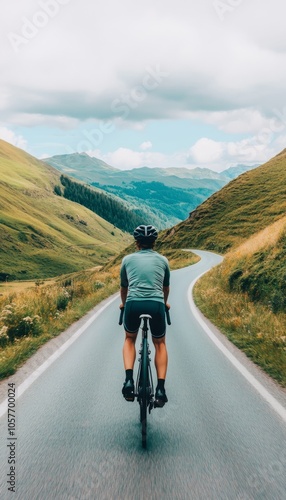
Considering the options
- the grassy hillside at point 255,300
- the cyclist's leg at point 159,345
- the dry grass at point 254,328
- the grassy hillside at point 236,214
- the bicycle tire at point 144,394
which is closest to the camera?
the bicycle tire at point 144,394

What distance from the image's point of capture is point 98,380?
735 centimetres

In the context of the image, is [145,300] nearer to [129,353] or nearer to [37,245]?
[129,353]

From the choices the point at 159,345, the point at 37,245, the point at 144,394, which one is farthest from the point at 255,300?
the point at 37,245

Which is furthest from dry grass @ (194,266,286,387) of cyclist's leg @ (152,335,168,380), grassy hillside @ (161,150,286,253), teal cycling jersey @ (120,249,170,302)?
grassy hillside @ (161,150,286,253)

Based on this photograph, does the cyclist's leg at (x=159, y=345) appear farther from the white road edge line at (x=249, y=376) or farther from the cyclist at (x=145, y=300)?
the white road edge line at (x=249, y=376)

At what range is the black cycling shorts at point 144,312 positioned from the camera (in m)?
5.25

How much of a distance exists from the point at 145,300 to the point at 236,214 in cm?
8882

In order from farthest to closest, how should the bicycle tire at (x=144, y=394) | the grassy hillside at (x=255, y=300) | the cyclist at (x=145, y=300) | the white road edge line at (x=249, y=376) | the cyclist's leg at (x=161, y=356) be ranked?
the grassy hillside at (x=255, y=300) < the white road edge line at (x=249, y=376) < the cyclist's leg at (x=161, y=356) < the cyclist at (x=145, y=300) < the bicycle tire at (x=144, y=394)

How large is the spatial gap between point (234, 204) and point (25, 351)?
9335cm

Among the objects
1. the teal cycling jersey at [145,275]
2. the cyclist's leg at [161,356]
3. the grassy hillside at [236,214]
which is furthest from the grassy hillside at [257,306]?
the grassy hillside at [236,214]

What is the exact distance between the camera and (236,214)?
91.5 meters

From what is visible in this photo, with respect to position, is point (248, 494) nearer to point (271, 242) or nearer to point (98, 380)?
point (98, 380)

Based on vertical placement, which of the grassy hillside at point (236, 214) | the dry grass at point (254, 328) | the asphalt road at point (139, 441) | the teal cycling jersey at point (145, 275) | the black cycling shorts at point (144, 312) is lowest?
the asphalt road at point (139, 441)

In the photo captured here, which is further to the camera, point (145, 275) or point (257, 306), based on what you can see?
point (257, 306)
